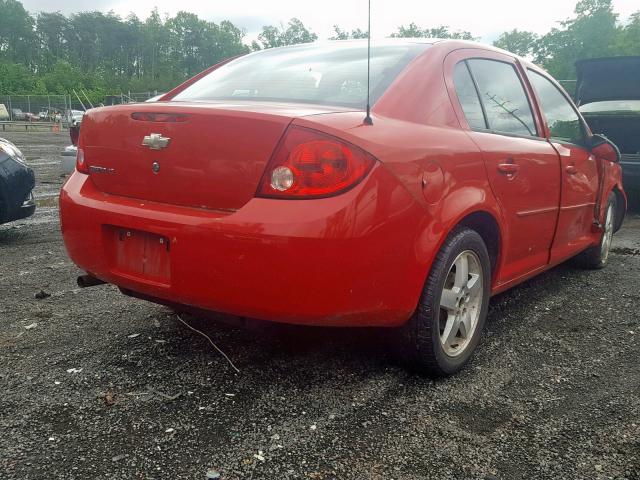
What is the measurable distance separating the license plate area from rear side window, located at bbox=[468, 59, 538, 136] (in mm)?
1788

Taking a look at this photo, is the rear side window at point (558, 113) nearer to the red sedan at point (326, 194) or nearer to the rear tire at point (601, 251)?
the red sedan at point (326, 194)

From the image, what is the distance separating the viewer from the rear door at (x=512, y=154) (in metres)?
2.87

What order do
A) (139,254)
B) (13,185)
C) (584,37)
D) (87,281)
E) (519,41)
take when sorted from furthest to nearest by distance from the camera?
1. (519,41)
2. (584,37)
3. (13,185)
4. (87,281)
5. (139,254)

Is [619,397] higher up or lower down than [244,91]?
lower down

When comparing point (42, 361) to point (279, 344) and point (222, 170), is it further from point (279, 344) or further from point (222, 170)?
point (222, 170)

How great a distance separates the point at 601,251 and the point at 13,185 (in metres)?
5.14

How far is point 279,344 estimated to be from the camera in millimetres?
2934

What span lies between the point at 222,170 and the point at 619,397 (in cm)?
195

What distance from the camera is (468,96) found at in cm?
292

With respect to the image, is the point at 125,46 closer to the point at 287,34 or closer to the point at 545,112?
the point at 287,34

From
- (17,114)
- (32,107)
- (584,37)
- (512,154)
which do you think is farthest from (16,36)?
(512,154)

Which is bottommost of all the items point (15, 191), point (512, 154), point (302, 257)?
point (15, 191)

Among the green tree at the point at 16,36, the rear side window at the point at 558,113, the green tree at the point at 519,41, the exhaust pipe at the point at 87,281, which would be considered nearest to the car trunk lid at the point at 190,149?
the exhaust pipe at the point at 87,281

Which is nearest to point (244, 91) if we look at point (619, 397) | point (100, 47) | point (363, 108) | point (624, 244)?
point (363, 108)
